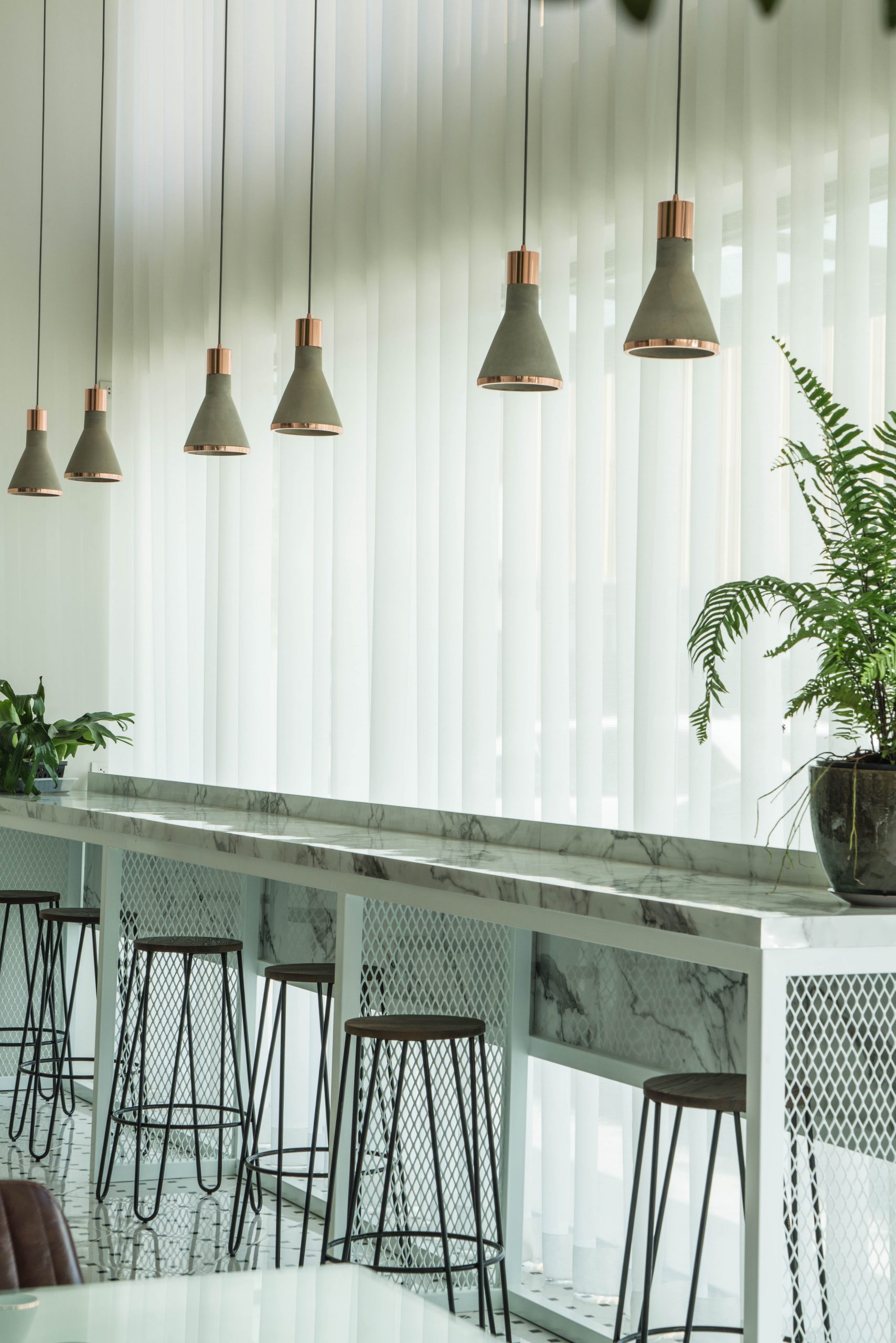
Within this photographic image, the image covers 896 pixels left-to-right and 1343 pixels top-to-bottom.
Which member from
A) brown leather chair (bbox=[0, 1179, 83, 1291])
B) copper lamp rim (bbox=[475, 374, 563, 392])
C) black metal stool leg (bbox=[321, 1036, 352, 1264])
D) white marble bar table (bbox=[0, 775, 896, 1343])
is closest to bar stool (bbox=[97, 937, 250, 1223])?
white marble bar table (bbox=[0, 775, 896, 1343])

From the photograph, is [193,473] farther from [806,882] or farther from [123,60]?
[806,882]

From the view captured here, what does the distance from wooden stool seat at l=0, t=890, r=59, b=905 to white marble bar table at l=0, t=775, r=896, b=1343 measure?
0.39m

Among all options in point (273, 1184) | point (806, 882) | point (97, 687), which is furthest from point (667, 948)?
point (97, 687)

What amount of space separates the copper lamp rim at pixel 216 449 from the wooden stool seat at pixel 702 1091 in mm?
2199

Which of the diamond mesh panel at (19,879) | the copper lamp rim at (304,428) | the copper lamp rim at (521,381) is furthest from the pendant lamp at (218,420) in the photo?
the diamond mesh panel at (19,879)

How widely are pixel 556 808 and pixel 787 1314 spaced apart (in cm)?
161

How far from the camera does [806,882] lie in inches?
109

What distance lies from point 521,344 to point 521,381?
0.25 feet

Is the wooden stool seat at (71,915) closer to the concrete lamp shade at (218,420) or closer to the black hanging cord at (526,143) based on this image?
the concrete lamp shade at (218,420)

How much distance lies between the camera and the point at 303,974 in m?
3.77

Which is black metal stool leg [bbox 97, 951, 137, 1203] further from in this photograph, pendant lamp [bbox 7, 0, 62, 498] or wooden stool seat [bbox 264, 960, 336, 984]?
pendant lamp [bbox 7, 0, 62, 498]

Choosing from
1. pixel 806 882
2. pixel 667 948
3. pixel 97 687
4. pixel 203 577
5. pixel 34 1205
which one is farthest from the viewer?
pixel 97 687

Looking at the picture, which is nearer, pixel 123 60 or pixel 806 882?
pixel 806 882

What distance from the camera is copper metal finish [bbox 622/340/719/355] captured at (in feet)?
8.91
